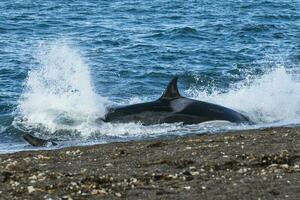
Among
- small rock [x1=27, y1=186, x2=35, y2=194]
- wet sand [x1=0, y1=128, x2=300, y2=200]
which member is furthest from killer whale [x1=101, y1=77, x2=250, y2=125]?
small rock [x1=27, y1=186, x2=35, y2=194]

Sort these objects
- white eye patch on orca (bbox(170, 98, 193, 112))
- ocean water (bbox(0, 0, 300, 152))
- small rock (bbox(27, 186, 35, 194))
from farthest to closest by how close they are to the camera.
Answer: ocean water (bbox(0, 0, 300, 152)) < white eye patch on orca (bbox(170, 98, 193, 112)) < small rock (bbox(27, 186, 35, 194))

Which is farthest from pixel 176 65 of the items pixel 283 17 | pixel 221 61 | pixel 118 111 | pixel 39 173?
pixel 39 173

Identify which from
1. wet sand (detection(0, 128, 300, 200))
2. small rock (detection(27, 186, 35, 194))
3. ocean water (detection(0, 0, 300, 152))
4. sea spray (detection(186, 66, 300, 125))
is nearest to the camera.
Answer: wet sand (detection(0, 128, 300, 200))

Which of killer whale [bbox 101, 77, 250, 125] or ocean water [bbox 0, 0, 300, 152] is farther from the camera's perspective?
ocean water [bbox 0, 0, 300, 152]

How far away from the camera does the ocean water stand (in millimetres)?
20019

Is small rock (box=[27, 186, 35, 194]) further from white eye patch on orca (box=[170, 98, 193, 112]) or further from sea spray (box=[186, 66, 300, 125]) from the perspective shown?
sea spray (box=[186, 66, 300, 125])

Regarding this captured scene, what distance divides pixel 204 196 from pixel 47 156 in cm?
474

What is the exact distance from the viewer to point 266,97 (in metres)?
23.3

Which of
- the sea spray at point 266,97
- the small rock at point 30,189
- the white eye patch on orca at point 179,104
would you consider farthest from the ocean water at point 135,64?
the small rock at point 30,189

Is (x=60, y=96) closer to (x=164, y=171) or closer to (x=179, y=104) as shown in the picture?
(x=179, y=104)

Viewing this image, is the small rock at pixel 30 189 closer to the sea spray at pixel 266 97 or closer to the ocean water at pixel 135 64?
the ocean water at pixel 135 64

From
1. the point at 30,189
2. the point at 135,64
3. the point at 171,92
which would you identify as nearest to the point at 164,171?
the point at 30,189

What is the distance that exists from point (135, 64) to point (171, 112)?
1091 cm

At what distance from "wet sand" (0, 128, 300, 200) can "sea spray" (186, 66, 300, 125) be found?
5679 millimetres
